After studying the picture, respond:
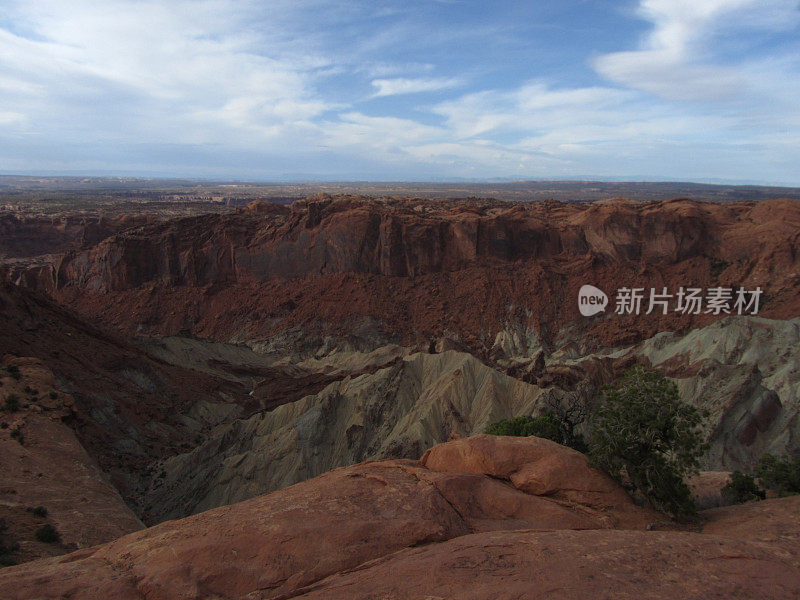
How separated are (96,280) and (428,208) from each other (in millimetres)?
46520

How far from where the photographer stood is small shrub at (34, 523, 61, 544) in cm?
1340

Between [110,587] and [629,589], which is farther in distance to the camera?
[110,587]

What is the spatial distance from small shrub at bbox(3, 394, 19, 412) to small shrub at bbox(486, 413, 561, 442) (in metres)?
21.0

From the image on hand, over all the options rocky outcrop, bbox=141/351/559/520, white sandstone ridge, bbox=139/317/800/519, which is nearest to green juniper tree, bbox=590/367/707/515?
rocky outcrop, bbox=141/351/559/520

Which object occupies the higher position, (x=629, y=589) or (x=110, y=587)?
(x=629, y=589)

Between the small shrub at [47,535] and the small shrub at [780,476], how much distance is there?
2196 centimetres

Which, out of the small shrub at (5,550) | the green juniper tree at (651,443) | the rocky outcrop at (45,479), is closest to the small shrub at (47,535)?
the rocky outcrop at (45,479)

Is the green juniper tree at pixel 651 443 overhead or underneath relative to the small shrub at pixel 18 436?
overhead

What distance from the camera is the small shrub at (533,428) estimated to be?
2041 centimetres

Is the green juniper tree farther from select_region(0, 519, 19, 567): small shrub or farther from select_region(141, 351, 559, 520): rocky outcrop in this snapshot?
select_region(0, 519, 19, 567): small shrub

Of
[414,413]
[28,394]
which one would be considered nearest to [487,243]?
[414,413]

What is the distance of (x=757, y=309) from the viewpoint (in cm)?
4700

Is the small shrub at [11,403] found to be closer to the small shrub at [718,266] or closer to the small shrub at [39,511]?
the small shrub at [39,511]

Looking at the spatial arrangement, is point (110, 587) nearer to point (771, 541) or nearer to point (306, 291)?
point (771, 541)
